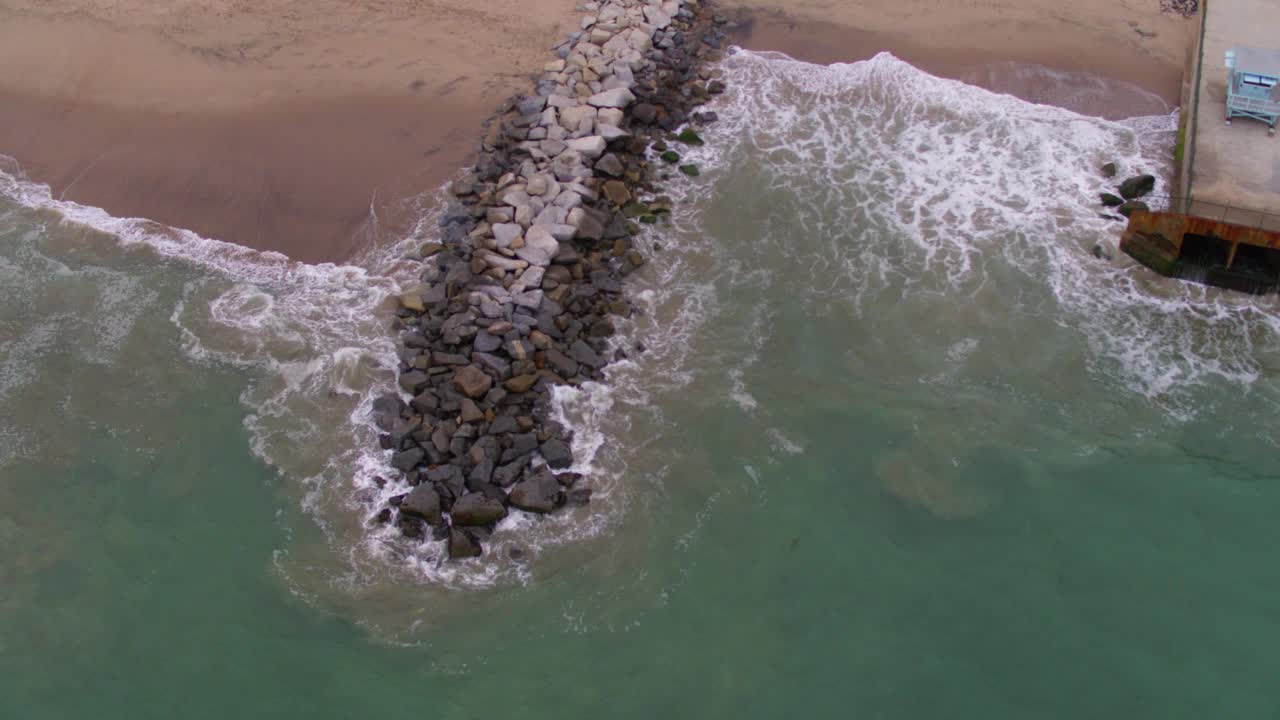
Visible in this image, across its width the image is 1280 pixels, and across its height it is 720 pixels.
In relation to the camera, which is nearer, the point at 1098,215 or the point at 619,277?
the point at 619,277

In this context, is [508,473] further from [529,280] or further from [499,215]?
[499,215]

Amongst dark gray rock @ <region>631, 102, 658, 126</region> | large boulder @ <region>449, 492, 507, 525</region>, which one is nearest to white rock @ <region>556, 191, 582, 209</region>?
dark gray rock @ <region>631, 102, 658, 126</region>

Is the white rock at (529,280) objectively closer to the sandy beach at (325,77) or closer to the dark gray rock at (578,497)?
the sandy beach at (325,77)

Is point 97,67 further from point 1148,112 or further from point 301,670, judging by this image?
point 1148,112

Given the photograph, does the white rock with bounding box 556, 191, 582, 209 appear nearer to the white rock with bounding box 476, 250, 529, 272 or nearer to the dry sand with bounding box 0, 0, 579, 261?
the white rock with bounding box 476, 250, 529, 272

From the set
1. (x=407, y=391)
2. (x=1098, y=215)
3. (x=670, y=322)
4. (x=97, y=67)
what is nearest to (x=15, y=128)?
(x=97, y=67)

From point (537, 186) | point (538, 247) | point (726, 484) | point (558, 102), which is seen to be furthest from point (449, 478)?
point (558, 102)

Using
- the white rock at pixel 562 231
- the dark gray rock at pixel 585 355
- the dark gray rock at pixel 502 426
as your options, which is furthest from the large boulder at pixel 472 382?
the white rock at pixel 562 231

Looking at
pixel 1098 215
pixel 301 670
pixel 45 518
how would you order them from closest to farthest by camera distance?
pixel 301 670, pixel 45 518, pixel 1098 215
